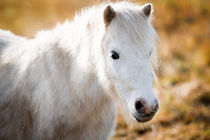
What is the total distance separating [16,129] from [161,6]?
25.7 ft

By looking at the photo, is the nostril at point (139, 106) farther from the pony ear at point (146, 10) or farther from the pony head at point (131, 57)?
the pony ear at point (146, 10)

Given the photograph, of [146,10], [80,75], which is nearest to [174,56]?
[146,10]

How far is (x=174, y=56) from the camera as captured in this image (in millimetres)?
7410

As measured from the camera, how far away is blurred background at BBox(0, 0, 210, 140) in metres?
4.48

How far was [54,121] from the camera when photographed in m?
2.61

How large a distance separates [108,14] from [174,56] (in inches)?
211

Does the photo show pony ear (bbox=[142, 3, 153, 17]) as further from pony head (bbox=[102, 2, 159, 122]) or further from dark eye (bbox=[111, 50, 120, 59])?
dark eye (bbox=[111, 50, 120, 59])

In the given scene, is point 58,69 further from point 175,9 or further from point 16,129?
point 175,9

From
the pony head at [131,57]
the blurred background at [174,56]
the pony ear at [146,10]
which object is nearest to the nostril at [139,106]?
the pony head at [131,57]

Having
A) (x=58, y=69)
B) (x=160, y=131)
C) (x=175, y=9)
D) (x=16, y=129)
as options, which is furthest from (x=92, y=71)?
(x=175, y=9)

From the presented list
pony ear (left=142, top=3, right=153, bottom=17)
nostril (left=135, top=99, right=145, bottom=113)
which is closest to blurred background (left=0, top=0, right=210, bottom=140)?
pony ear (left=142, top=3, right=153, bottom=17)

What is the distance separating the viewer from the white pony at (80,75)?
7.75 feet

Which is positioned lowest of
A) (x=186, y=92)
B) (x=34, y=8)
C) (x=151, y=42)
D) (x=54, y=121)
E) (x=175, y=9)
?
(x=54, y=121)

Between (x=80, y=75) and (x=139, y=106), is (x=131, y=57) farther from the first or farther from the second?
(x=80, y=75)
